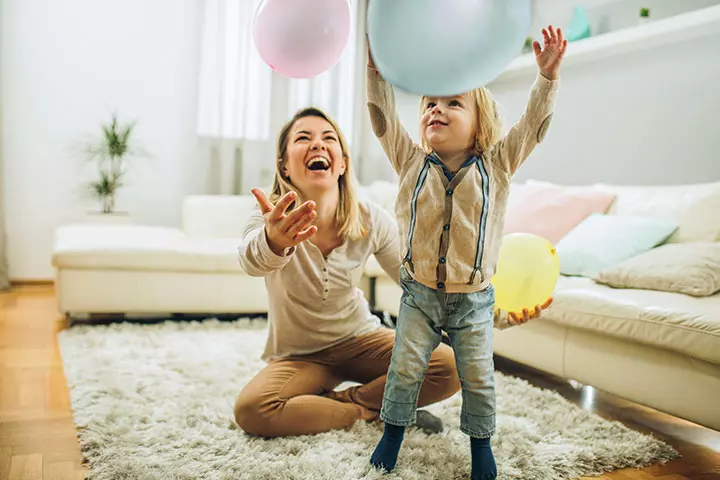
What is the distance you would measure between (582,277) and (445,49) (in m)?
1.49

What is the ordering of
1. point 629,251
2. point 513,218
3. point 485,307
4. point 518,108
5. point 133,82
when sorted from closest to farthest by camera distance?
point 485,307 < point 629,251 < point 513,218 < point 518,108 < point 133,82

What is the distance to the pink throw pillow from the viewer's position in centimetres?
256

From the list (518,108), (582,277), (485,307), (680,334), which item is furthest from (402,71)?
(518,108)

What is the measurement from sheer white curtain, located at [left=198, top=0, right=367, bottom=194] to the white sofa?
2.12ft

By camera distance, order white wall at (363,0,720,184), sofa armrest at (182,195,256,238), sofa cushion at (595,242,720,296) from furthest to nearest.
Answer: sofa armrest at (182,195,256,238) → white wall at (363,0,720,184) → sofa cushion at (595,242,720,296)

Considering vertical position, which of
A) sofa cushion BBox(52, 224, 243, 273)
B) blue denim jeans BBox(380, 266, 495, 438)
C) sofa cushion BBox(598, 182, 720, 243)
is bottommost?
sofa cushion BBox(52, 224, 243, 273)

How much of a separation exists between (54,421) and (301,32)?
121 centimetres

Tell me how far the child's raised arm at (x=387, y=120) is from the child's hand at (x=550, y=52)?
295 mm

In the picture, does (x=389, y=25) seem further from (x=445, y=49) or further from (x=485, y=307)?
(x=485, y=307)

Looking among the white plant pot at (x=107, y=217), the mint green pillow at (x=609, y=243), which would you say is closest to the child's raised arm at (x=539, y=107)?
the mint green pillow at (x=609, y=243)

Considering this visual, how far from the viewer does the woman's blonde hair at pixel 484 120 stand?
4.32ft

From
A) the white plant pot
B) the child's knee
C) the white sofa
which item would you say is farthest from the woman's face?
the white plant pot

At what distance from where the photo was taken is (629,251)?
7.20ft

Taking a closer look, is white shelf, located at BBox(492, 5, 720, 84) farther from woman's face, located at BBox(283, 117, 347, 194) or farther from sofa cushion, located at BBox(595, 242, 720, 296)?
woman's face, located at BBox(283, 117, 347, 194)
